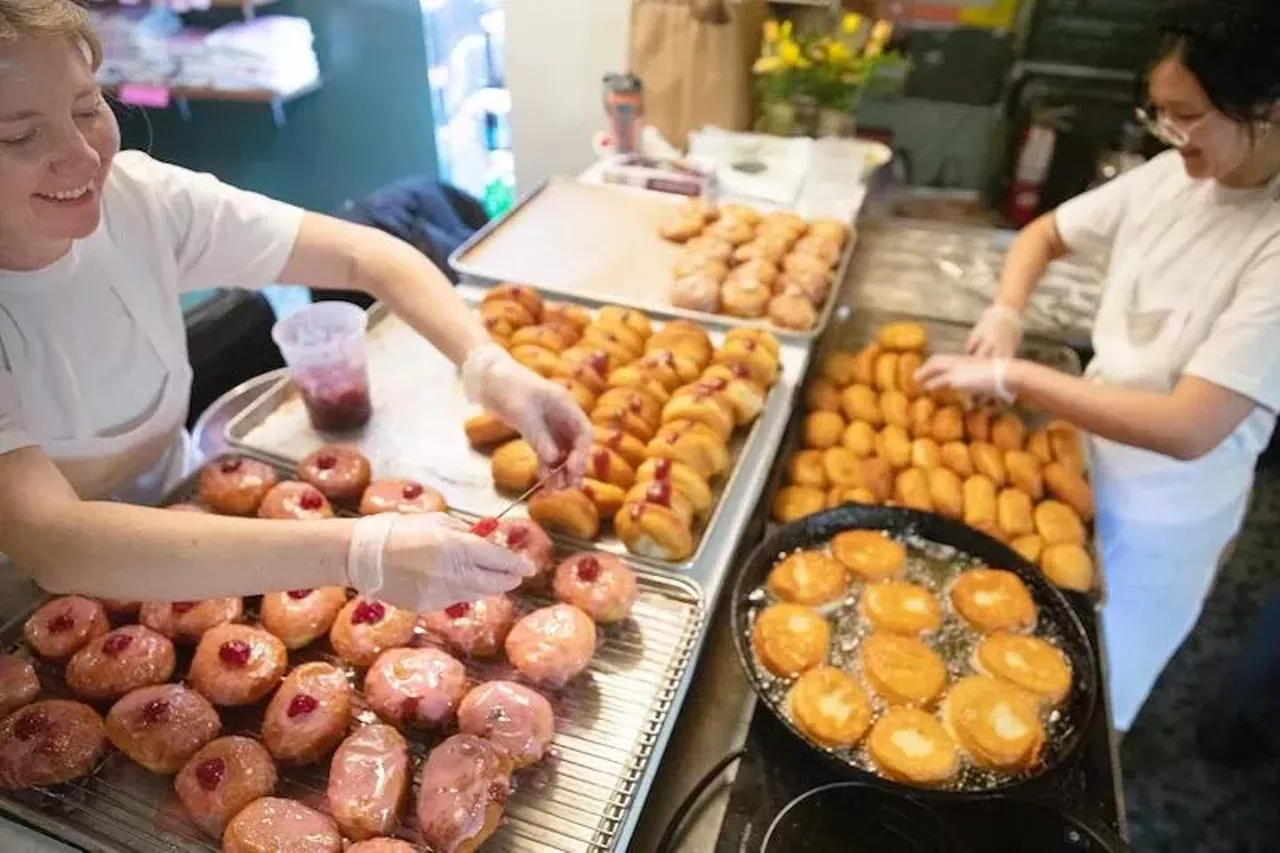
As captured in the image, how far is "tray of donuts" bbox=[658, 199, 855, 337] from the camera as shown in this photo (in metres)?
2.33

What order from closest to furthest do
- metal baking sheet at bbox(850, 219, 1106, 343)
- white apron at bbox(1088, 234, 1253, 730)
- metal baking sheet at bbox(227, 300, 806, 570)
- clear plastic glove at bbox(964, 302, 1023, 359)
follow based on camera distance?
metal baking sheet at bbox(227, 300, 806, 570), white apron at bbox(1088, 234, 1253, 730), clear plastic glove at bbox(964, 302, 1023, 359), metal baking sheet at bbox(850, 219, 1106, 343)

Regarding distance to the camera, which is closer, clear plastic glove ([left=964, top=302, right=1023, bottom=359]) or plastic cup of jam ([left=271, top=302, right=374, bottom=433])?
plastic cup of jam ([left=271, top=302, right=374, bottom=433])

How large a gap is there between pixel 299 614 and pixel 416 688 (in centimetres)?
24

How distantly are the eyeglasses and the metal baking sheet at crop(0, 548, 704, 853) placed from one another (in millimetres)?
1255

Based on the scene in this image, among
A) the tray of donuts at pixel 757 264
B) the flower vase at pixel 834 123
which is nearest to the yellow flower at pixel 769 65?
the flower vase at pixel 834 123

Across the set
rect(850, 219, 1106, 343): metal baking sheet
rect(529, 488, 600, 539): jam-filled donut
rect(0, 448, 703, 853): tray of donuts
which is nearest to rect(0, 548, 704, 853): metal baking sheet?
rect(0, 448, 703, 853): tray of donuts

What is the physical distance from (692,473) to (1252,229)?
3.73ft

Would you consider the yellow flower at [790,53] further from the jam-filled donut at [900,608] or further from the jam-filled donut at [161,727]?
the jam-filled donut at [161,727]

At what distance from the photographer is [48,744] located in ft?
3.89

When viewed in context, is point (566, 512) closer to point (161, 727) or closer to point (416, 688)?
point (416, 688)

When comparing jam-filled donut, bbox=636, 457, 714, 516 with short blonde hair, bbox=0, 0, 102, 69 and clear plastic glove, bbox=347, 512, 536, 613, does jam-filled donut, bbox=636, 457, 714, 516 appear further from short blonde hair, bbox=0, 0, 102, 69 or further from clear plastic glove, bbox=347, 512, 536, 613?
short blonde hair, bbox=0, 0, 102, 69

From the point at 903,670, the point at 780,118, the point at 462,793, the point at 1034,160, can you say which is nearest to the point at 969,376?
the point at 903,670

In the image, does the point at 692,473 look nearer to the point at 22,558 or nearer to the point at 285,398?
the point at 285,398

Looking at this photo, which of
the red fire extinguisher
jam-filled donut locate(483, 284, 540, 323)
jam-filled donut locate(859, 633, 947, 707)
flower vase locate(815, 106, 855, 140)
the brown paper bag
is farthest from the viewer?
the red fire extinguisher
